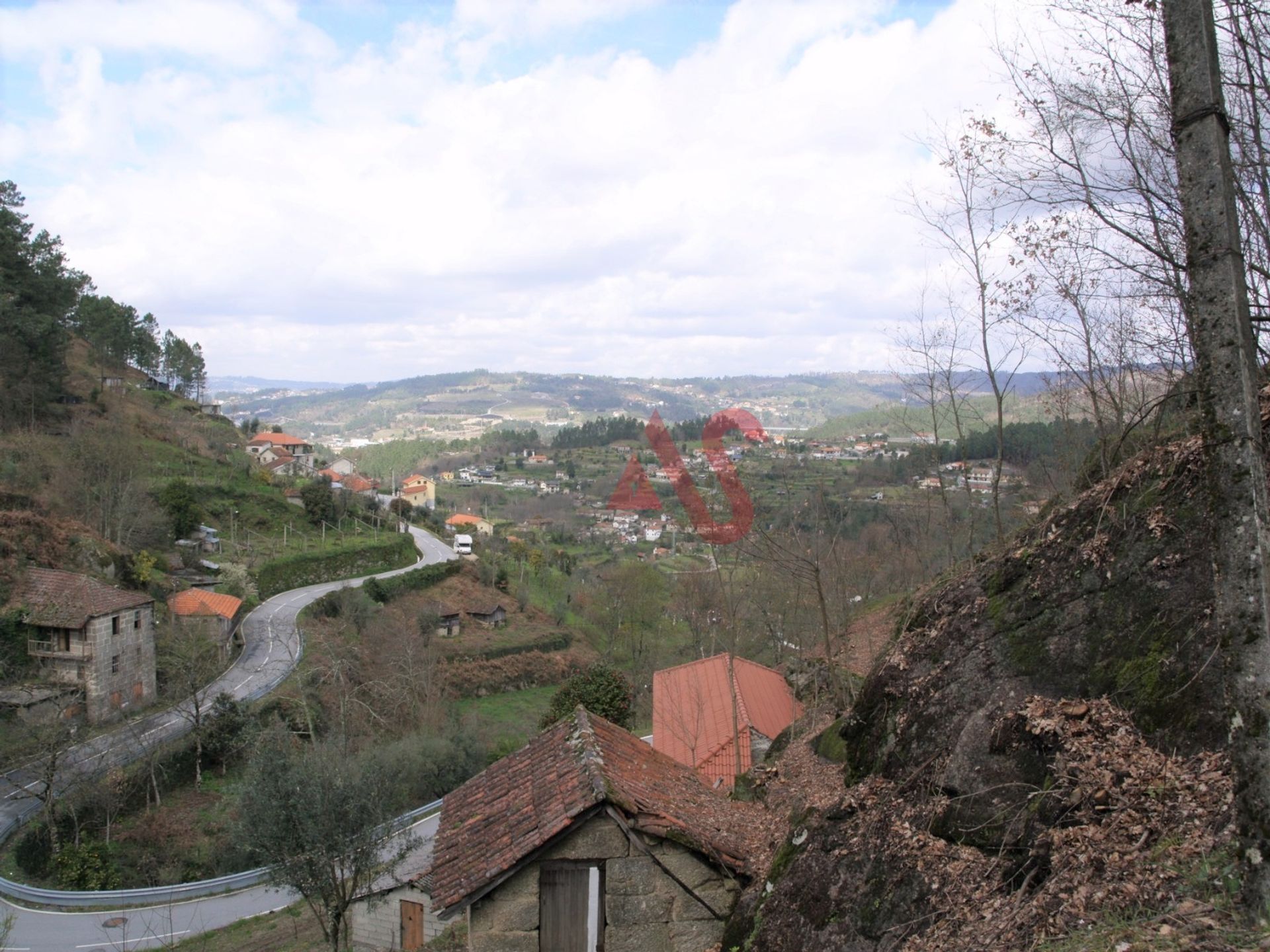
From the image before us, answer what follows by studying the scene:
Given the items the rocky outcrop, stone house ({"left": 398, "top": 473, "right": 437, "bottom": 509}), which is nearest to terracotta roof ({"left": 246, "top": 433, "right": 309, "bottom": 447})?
stone house ({"left": 398, "top": 473, "right": 437, "bottom": 509})

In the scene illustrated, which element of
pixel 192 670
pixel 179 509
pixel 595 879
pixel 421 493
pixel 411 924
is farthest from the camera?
pixel 421 493

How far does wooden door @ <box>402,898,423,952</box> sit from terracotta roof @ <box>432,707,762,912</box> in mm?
7905

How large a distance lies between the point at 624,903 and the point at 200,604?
104 feet

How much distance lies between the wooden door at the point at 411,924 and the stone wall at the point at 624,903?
9.83 meters

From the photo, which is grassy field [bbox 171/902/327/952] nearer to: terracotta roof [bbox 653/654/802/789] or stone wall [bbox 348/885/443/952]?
stone wall [bbox 348/885/443/952]

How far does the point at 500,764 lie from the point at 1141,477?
7475mm

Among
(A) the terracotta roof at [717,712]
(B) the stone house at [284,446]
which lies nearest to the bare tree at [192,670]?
(A) the terracotta roof at [717,712]

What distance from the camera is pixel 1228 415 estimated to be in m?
3.46

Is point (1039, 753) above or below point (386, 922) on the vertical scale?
above

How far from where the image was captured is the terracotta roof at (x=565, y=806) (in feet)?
23.8

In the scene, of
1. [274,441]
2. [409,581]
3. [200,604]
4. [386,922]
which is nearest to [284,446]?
[274,441]

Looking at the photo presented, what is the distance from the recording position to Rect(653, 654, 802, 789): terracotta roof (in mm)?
18547

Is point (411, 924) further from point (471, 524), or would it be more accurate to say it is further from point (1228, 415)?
point (471, 524)

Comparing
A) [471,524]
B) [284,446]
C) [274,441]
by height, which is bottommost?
[471,524]
